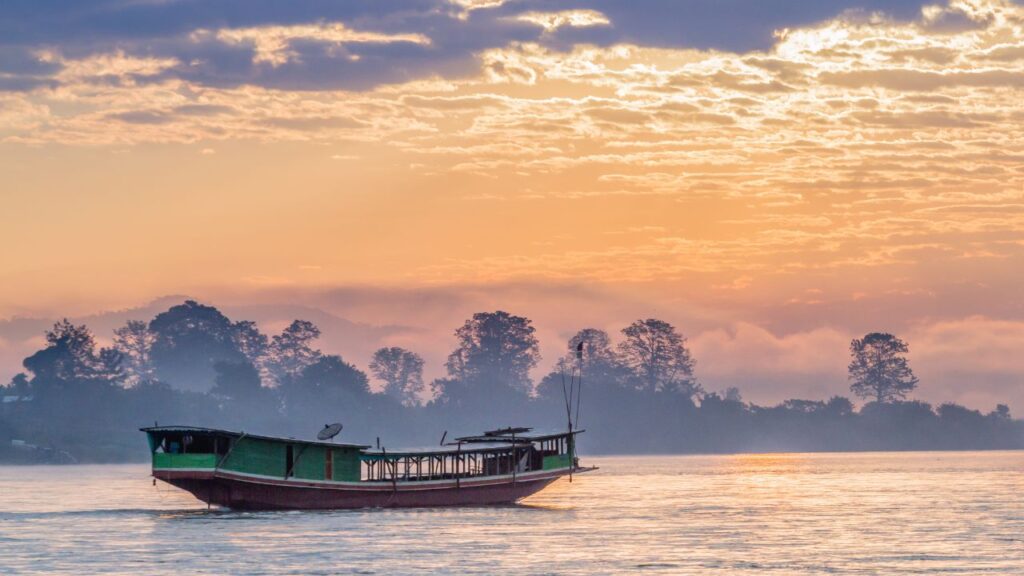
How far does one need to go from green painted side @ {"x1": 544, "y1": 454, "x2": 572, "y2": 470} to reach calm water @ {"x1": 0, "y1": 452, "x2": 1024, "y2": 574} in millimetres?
2991

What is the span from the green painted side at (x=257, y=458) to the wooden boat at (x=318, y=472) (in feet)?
0.20

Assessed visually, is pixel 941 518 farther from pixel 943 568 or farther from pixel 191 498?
pixel 191 498

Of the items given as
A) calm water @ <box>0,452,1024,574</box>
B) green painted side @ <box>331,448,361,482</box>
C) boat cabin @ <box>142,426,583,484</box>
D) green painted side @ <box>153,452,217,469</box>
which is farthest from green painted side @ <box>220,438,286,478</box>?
green painted side @ <box>331,448,361,482</box>

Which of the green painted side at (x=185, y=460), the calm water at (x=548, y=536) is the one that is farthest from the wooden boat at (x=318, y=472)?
the calm water at (x=548, y=536)

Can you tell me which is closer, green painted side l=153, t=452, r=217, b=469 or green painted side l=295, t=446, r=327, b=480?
green painted side l=153, t=452, r=217, b=469

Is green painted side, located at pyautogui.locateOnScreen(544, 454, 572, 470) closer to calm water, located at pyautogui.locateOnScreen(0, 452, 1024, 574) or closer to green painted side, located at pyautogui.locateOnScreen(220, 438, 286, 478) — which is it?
calm water, located at pyautogui.locateOnScreen(0, 452, 1024, 574)

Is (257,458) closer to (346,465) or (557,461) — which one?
(346,465)

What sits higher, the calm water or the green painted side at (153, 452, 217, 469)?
the green painted side at (153, 452, 217, 469)

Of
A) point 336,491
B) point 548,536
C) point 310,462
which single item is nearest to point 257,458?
point 310,462

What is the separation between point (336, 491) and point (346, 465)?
1.99m

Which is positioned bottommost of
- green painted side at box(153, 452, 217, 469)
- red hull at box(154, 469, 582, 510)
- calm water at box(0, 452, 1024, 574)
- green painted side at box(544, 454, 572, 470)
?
calm water at box(0, 452, 1024, 574)

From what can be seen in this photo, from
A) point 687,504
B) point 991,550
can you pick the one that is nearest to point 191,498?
point 687,504

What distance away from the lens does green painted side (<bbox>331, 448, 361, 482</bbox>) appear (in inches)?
3691

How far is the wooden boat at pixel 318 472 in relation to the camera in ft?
290
